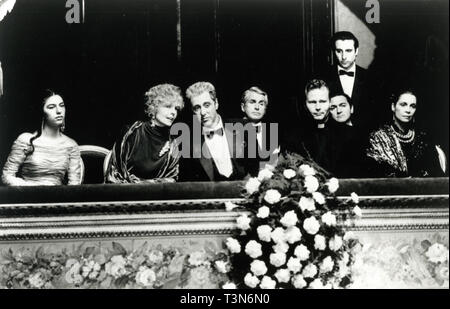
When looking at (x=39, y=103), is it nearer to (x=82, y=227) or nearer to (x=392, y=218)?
(x=82, y=227)

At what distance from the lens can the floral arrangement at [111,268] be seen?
4176 mm

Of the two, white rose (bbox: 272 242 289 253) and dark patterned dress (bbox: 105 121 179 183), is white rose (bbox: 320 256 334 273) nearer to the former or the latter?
white rose (bbox: 272 242 289 253)

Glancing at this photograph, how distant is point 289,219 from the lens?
371 cm

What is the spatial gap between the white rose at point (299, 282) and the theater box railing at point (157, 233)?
58 cm

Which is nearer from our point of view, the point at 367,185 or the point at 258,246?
the point at 258,246

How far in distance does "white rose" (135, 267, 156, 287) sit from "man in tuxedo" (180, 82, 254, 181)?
695mm

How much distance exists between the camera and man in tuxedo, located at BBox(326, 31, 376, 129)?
440 centimetres

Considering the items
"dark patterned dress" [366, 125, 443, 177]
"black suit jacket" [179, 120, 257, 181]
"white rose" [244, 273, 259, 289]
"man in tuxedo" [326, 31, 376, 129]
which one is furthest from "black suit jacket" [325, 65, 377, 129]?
"white rose" [244, 273, 259, 289]

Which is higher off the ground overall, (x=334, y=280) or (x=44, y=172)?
(x=44, y=172)

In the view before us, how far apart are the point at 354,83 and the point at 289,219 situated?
4.23ft

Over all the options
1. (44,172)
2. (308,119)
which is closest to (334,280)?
(308,119)

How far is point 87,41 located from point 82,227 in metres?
1.35

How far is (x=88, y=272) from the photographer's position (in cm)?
418

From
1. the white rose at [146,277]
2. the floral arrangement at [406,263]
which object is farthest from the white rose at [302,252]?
the white rose at [146,277]
